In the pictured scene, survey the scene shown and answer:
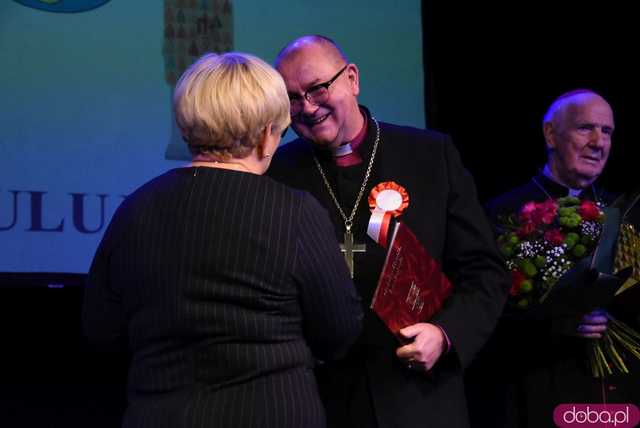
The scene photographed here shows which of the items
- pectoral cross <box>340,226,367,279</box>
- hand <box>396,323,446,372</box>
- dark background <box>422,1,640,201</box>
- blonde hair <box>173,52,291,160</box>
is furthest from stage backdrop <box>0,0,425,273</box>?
blonde hair <box>173,52,291,160</box>

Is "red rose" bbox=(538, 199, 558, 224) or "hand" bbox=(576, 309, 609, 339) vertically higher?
"red rose" bbox=(538, 199, 558, 224)

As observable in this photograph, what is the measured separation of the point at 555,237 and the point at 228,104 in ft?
4.93

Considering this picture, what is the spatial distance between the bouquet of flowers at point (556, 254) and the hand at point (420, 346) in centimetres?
67

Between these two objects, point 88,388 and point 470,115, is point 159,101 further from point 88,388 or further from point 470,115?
point 470,115

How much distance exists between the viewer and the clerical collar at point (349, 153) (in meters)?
2.84

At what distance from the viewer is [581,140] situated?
3.79m

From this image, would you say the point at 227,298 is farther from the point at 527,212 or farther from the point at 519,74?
the point at 519,74

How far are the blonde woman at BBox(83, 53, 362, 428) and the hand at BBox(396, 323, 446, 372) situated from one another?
1.25 feet

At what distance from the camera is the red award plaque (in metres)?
2.33

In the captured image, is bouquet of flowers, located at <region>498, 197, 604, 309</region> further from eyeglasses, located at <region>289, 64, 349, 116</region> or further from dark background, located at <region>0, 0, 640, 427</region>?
dark background, located at <region>0, 0, 640, 427</region>

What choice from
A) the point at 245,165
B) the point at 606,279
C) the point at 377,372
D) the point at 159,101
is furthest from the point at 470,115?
the point at 245,165

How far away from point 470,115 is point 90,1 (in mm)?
2117

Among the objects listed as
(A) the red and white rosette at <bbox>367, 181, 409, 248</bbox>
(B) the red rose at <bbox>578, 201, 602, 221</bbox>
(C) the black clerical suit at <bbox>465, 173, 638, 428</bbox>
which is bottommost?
(C) the black clerical suit at <bbox>465, 173, 638, 428</bbox>

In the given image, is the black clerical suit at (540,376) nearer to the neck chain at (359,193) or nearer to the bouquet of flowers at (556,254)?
the bouquet of flowers at (556,254)
